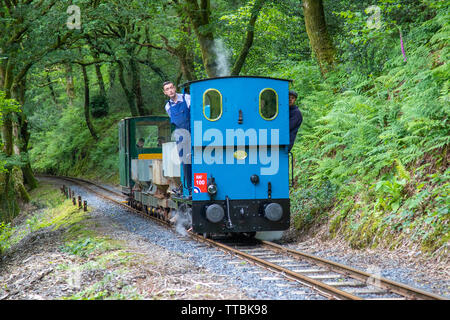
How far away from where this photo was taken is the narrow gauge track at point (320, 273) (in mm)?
5652

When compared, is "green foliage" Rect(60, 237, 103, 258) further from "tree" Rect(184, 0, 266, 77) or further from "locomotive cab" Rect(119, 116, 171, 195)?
"tree" Rect(184, 0, 266, 77)

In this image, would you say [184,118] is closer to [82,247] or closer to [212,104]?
[212,104]

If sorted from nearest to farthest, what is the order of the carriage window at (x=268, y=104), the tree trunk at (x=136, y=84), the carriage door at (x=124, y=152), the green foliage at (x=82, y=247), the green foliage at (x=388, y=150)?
the green foliage at (x=388, y=150)
the carriage window at (x=268, y=104)
the green foliage at (x=82, y=247)
the carriage door at (x=124, y=152)
the tree trunk at (x=136, y=84)

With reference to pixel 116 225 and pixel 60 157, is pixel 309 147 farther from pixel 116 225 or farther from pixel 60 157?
pixel 60 157

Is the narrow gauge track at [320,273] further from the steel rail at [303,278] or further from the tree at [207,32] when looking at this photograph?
the tree at [207,32]

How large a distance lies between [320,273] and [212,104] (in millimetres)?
3803

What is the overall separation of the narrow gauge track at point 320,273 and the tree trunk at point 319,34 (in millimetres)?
5927

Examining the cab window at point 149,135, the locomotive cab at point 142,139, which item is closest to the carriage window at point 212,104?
the locomotive cab at point 142,139

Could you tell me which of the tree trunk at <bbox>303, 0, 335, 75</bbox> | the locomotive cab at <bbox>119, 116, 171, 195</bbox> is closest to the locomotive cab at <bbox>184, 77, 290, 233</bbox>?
the tree trunk at <bbox>303, 0, 335, 75</bbox>

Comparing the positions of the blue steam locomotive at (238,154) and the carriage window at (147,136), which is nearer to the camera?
the blue steam locomotive at (238,154)

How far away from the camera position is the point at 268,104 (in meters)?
9.37

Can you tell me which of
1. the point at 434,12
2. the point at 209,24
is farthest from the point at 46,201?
the point at 434,12

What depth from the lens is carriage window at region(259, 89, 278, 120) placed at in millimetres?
9312

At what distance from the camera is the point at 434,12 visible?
10430 millimetres
